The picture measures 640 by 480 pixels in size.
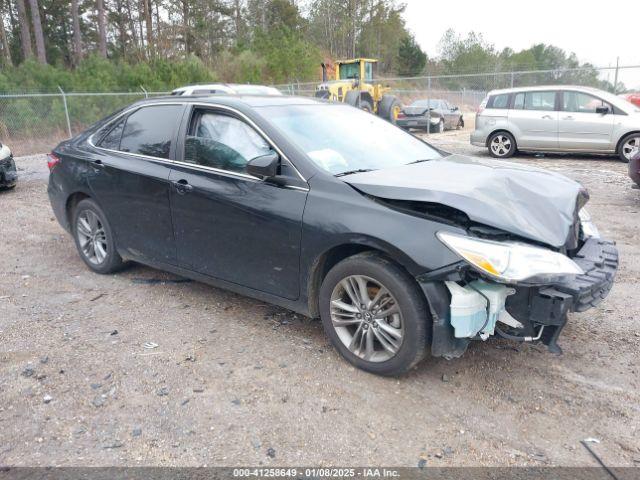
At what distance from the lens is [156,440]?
8.88 feet

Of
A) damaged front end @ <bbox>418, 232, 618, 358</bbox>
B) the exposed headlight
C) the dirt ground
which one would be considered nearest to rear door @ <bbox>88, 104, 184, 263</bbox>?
the dirt ground

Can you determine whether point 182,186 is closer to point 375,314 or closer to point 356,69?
point 375,314

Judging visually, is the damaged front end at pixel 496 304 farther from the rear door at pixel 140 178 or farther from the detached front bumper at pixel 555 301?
the rear door at pixel 140 178

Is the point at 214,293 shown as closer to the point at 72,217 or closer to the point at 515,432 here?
the point at 72,217

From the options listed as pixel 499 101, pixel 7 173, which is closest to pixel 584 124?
pixel 499 101

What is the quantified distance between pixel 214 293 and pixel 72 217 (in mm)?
1805

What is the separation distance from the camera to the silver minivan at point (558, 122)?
11.1 m

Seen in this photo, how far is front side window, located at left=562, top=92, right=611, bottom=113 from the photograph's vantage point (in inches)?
443

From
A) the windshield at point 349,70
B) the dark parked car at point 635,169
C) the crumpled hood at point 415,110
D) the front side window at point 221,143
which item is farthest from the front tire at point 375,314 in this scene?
the windshield at point 349,70

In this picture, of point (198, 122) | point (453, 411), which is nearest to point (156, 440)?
point (453, 411)

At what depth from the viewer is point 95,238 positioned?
5.06 metres

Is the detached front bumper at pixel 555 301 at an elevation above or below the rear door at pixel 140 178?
below

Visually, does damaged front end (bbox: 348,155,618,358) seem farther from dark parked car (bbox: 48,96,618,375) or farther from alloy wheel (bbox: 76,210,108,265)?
alloy wheel (bbox: 76,210,108,265)

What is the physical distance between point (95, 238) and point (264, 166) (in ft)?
8.17
